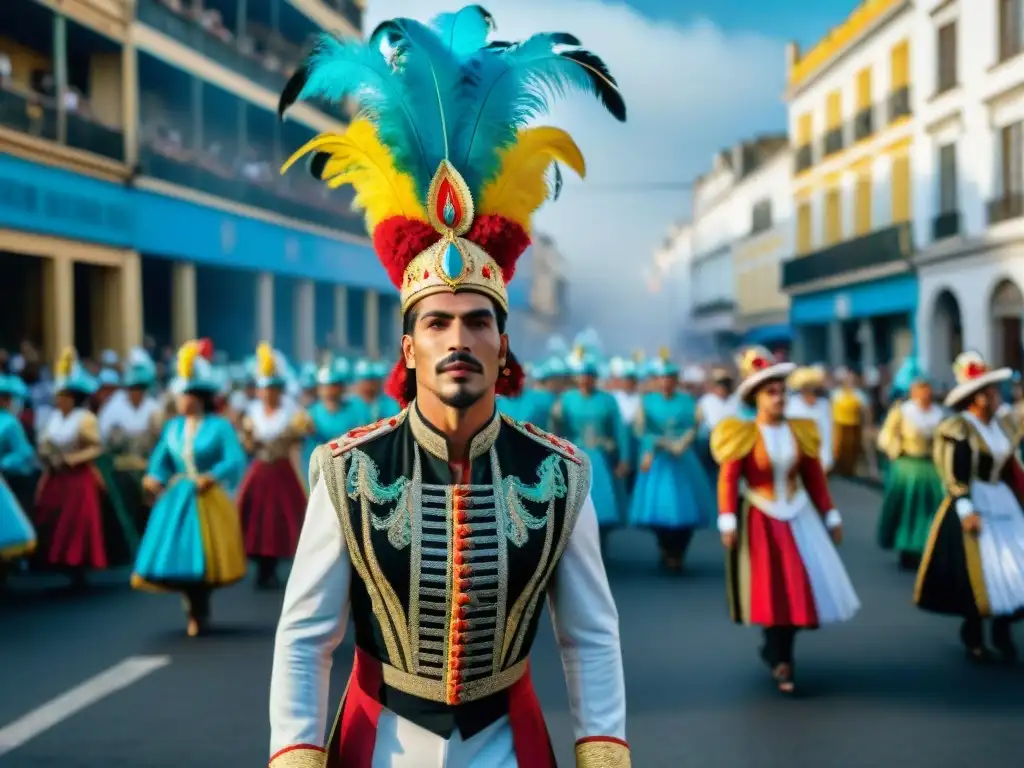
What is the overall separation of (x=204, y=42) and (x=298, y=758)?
3204cm

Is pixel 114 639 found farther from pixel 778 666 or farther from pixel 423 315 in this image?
pixel 423 315

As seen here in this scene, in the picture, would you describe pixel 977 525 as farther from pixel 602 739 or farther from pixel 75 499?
pixel 75 499

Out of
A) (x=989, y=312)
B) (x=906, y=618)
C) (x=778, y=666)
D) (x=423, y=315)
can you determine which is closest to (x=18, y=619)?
(x=778, y=666)

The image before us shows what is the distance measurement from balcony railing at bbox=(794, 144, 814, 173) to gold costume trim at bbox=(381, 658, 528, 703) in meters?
43.7

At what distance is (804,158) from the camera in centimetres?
4638

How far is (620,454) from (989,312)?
17.0 metres

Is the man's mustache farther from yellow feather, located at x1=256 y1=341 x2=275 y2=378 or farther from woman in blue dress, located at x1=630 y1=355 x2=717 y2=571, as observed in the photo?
woman in blue dress, located at x1=630 y1=355 x2=717 y2=571

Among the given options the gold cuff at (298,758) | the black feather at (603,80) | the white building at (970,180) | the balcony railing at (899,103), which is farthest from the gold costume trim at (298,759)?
the balcony railing at (899,103)

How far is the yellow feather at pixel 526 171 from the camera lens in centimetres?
376

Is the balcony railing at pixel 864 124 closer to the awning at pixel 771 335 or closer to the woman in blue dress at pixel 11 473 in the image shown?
the awning at pixel 771 335

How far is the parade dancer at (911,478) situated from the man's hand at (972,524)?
13.5 ft

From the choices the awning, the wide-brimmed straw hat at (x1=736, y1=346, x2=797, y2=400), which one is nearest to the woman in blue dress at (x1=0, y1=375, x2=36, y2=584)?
the wide-brimmed straw hat at (x1=736, y1=346, x2=797, y2=400)

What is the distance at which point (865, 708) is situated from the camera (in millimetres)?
8305

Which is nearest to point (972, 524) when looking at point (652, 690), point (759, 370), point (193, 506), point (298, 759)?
point (759, 370)
